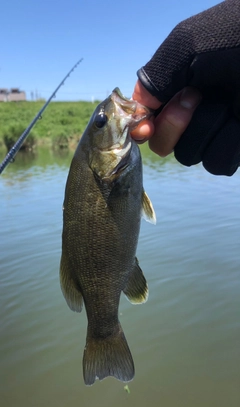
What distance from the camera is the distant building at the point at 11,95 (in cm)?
7744

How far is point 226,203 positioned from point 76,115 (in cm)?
4111

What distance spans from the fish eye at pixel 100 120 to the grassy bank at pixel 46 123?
31.1 m

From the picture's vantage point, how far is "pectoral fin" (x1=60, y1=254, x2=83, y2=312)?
234 centimetres

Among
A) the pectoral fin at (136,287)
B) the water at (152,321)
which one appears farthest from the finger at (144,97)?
the water at (152,321)

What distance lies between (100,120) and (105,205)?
1.61 feet

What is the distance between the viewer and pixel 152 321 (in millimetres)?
6016

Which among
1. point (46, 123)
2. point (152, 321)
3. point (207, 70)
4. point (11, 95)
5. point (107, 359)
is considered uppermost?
point (207, 70)

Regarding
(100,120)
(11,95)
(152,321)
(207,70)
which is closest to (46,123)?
(11,95)

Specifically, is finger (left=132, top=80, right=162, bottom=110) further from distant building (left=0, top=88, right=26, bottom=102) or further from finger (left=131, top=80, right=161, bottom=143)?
distant building (left=0, top=88, right=26, bottom=102)

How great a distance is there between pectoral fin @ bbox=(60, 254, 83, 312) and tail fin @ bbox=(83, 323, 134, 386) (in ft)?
0.88

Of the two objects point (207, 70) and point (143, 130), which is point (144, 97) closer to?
point (143, 130)

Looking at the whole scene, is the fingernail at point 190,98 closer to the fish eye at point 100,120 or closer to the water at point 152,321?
the fish eye at point 100,120

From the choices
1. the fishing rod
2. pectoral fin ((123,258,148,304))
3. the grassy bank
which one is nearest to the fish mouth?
pectoral fin ((123,258,148,304))

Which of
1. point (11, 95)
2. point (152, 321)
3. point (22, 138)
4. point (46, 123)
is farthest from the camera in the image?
point (11, 95)
